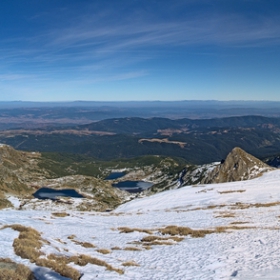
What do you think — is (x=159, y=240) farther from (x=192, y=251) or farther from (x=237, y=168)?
(x=237, y=168)

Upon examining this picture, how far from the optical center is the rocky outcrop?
128 meters

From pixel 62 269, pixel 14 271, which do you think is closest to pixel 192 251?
pixel 62 269

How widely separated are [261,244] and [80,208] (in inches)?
5049

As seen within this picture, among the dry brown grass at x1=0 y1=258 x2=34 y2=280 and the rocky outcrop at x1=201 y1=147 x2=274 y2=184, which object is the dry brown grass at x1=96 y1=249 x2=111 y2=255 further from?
the rocky outcrop at x1=201 y1=147 x2=274 y2=184

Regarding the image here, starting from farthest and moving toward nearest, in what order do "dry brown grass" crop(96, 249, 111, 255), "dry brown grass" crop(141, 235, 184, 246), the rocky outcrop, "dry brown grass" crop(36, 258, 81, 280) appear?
1. the rocky outcrop
2. "dry brown grass" crop(141, 235, 184, 246)
3. "dry brown grass" crop(96, 249, 111, 255)
4. "dry brown grass" crop(36, 258, 81, 280)

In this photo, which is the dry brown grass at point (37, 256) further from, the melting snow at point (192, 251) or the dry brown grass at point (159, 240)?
the dry brown grass at point (159, 240)

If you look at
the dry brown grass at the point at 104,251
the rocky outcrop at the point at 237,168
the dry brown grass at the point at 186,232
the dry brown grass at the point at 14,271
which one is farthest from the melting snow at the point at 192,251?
the rocky outcrop at the point at 237,168

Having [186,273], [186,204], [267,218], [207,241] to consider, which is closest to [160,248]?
[207,241]

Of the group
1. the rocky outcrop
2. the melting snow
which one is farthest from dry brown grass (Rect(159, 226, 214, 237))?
the rocky outcrop

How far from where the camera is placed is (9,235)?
27.9 metres

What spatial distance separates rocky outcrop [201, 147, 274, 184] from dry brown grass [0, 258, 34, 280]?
12099cm

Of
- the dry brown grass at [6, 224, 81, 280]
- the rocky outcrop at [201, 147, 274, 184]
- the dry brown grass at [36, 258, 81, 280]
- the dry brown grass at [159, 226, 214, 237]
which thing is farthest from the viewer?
the rocky outcrop at [201, 147, 274, 184]

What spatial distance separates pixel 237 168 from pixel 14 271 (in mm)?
129393

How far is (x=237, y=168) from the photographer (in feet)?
438
